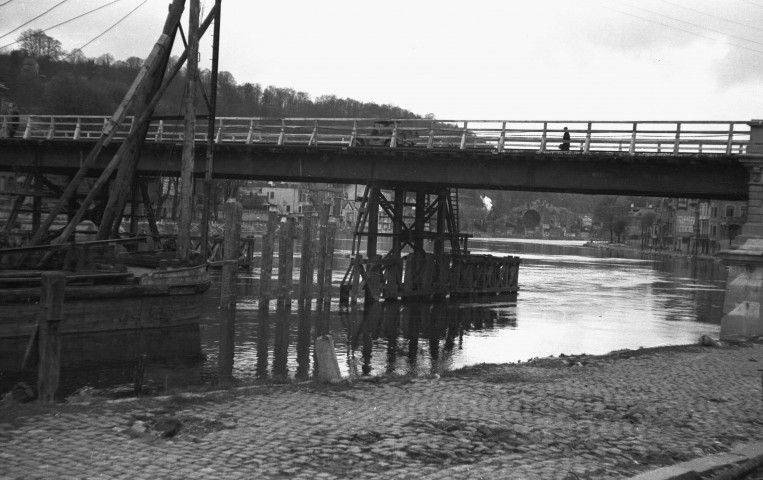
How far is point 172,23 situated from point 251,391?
2085 cm

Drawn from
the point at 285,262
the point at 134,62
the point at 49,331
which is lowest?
the point at 49,331

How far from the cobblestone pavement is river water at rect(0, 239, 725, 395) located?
5799mm

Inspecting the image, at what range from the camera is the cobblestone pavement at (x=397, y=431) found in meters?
8.10

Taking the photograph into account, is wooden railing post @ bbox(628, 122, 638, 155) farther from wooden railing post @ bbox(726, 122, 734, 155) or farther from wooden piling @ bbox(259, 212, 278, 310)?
wooden piling @ bbox(259, 212, 278, 310)

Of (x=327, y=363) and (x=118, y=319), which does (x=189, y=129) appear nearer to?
(x=118, y=319)

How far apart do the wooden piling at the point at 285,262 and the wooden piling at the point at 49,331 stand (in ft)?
69.9

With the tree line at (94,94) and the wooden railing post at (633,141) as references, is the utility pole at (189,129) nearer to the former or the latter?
the wooden railing post at (633,141)

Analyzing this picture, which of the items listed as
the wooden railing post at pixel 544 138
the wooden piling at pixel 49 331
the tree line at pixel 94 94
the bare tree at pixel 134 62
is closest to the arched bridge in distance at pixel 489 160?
the wooden railing post at pixel 544 138

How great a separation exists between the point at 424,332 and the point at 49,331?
19.2 meters

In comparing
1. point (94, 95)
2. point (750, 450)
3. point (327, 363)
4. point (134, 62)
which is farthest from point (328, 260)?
point (134, 62)

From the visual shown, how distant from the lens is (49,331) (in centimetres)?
1279

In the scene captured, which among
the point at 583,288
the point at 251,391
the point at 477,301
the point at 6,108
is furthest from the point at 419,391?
the point at 6,108

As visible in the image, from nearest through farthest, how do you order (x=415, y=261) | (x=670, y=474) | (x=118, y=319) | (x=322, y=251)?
(x=670, y=474) → (x=118, y=319) → (x=322, y=251) → (x=415, y=261)

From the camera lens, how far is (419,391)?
41.8 ft
